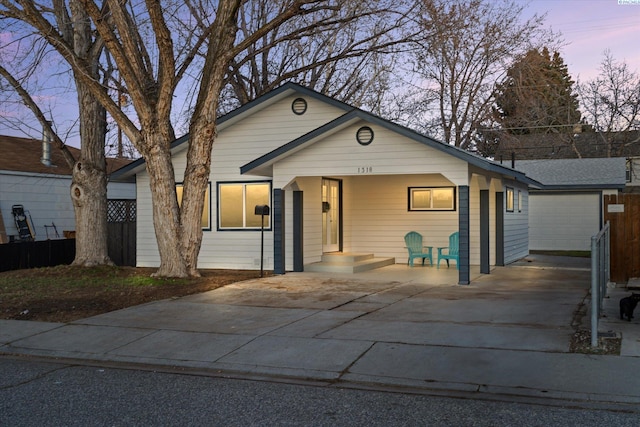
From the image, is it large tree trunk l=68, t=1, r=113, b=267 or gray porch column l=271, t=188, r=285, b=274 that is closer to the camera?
large tree trunk l=68, t=1, r=113, b=267

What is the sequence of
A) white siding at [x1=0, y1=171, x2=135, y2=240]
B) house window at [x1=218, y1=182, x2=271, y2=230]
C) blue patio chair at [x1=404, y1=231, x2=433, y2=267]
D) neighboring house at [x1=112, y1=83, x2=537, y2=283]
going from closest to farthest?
neighboring house at [x1=112, y1=83, x2=537, y2=283] → house window at [x1=218, y1=182, x2=271, y2=230] → blue patio chair at [x1=404, y1=231, x2=433, y2=267] → white siding at [x1=0, y1=171, x2=135, y2=240]

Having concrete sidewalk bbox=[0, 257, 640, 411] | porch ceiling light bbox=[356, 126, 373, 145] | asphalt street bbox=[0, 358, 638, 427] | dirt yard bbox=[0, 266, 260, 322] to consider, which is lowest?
asphalt street bbox=[0, 358, 638, 427]

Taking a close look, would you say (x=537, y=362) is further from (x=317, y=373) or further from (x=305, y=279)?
(x=305, y=279)

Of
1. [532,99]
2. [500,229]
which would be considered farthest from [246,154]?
[532,99]

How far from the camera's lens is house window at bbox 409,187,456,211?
1789cm

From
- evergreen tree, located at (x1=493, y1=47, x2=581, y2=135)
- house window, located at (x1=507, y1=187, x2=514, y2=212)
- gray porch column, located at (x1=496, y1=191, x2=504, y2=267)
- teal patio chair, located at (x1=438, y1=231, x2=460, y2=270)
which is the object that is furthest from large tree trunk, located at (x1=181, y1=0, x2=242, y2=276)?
evergreen tree, located at (x1=493, y1=47, x2=581, y2=135)

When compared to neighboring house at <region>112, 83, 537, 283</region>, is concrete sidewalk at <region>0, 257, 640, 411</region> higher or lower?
lower

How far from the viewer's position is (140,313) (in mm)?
10555

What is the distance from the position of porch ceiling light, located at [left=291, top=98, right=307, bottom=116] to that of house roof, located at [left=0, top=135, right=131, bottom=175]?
9.56 metres

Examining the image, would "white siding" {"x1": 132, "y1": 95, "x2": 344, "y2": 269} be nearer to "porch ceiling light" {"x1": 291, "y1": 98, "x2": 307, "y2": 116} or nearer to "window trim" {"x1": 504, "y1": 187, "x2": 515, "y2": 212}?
"porch ceiling light" {"x1": 291, "y1": 98, "x2": 307, "y2": 116}

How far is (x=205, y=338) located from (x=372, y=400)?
3.33 meters

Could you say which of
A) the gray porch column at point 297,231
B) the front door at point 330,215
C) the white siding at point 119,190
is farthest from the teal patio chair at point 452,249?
the white siding at point 119,190

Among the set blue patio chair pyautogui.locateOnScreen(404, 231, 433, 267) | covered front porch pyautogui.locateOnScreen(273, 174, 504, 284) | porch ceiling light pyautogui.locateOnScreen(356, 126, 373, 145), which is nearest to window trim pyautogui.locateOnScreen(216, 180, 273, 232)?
covered front porch pyautogui.locateOnScreen(273, 174, 504, 284)

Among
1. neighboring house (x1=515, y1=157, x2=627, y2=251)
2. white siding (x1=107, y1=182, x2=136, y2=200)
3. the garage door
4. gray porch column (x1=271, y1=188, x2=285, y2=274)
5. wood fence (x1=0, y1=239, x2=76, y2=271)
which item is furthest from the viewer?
the garage door
